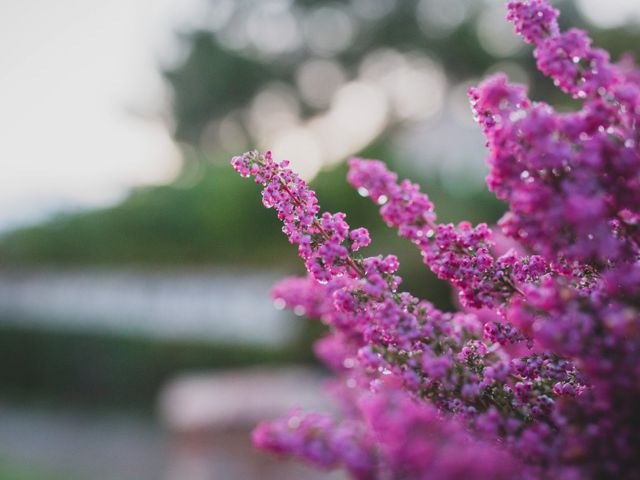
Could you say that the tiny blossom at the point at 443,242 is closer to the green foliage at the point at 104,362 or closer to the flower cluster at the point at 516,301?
the flower cluster at the point at 516,301

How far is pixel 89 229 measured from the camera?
44.7ft

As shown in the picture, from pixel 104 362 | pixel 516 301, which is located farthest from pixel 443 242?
pixel 104 362

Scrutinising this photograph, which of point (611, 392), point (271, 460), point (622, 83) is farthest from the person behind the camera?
point (271, 460)

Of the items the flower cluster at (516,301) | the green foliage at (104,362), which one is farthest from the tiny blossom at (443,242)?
the green foliage at (104,362)

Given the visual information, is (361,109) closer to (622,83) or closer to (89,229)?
(89,229)

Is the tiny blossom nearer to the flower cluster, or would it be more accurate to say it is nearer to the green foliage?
the flower cluster

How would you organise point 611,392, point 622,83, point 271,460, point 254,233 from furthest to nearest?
1. point 254,233
2. point 271,460
3. point 622,83
4. point 611,392

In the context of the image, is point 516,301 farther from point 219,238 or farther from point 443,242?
point 219,238

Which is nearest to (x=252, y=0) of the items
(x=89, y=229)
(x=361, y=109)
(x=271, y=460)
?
(x=361, y=109)

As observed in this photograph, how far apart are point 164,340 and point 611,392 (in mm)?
9530

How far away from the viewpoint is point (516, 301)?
1.00m

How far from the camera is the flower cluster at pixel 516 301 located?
30.9 inches

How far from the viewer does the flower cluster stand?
786 mm

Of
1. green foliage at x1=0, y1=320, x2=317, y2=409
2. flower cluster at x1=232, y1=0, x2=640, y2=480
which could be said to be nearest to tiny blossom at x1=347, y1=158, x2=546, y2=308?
flower cluster at x1=232, y1=0, x2=640, y2=480
